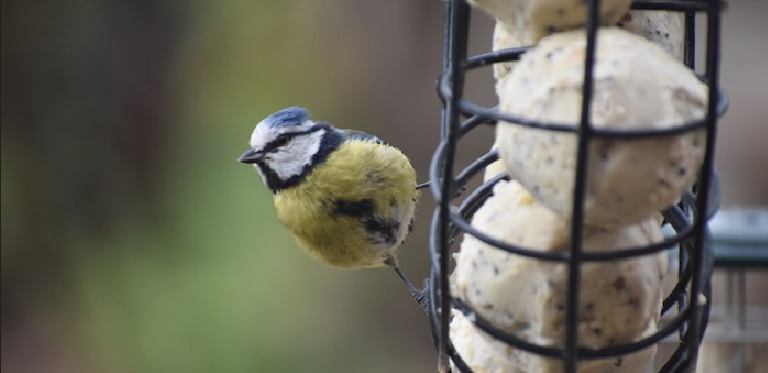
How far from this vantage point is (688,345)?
85 centimetres

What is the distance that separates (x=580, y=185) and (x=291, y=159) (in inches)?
35.1

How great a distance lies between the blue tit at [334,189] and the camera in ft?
5.04

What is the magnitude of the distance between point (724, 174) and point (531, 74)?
6.53 feet

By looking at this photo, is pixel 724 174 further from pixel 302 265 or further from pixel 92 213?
pixel 92 213

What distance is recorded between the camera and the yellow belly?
5.03 ft

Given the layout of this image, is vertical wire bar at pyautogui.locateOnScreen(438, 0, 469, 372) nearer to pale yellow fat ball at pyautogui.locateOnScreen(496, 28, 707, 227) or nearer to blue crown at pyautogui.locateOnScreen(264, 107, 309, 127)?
pale yellow fat ball at pyautogui.locateOnScreen(496, 28, 707, 227)

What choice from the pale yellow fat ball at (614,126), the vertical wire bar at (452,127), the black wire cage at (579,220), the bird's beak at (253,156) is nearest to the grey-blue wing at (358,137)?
the bird's beak at (253,156)

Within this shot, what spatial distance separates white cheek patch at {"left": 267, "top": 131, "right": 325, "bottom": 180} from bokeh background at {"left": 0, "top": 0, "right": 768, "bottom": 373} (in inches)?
34.7

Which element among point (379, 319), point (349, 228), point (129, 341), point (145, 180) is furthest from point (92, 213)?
point (349, 228)

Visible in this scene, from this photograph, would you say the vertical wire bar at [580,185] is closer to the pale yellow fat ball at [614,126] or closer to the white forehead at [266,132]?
the pale yellow fat ball at [614,126]

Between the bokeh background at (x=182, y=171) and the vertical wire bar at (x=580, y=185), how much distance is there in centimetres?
174

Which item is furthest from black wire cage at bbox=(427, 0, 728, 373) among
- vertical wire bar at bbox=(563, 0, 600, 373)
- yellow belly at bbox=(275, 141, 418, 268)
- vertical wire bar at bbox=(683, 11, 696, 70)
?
yellow belly at bbox=(275, 141, 418, 268)

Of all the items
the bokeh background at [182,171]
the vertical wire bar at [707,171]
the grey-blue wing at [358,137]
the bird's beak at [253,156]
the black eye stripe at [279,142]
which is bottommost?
the bokeh background at [182,171]

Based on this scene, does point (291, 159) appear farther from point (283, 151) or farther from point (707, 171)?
point (707, 171)
